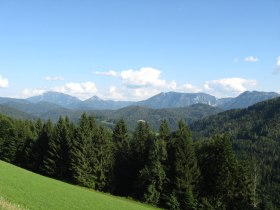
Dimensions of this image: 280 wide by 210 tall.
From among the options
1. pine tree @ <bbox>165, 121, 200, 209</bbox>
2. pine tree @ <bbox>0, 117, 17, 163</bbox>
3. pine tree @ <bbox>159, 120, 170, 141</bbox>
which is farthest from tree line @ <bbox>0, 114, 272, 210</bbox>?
pine tree @ <bbox>0, 117, 17, 163</bbox>

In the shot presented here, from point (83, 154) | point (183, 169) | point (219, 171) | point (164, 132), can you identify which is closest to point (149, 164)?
point (183, 169)

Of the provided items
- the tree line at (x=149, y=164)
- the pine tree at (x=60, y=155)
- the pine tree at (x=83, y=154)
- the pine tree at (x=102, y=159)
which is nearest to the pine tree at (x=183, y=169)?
the tree line at (x=149, y=164)

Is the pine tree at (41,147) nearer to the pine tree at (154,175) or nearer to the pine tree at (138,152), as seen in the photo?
the pine tree at (138,152)

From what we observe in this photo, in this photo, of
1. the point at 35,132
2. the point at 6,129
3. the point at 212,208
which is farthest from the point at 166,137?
the point at 6,129

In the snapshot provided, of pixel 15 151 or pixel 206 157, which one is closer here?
pixel 206 157

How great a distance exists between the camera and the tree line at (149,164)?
56.7 metres

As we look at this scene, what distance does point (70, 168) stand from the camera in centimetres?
6631

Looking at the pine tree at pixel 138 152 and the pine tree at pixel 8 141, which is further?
the pine tree at pixel 8 141

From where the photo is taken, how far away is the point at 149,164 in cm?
5941

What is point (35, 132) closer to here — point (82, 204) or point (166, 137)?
point (166, 137)

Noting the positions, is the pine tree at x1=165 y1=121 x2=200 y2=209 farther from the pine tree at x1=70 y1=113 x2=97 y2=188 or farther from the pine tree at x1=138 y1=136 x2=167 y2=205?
the pine tree at x1=70 y1=113 x2=97 y2=188

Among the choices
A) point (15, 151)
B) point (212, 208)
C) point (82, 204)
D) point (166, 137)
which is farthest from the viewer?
point (15, 151)

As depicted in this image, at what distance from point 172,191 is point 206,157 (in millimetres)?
8552

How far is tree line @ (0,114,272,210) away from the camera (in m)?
56.7
